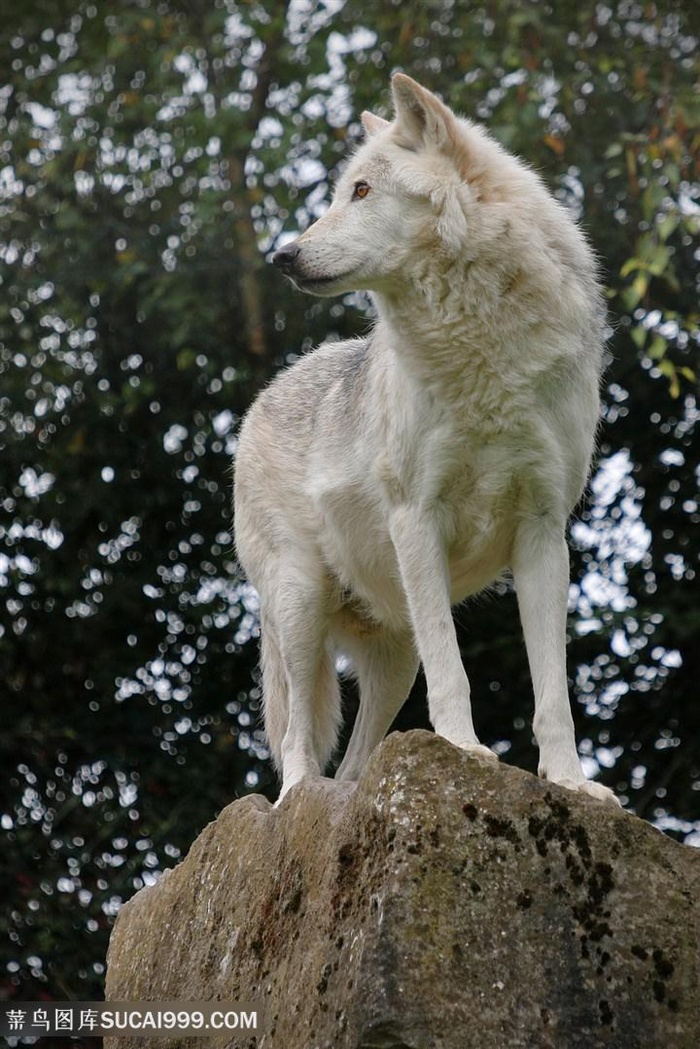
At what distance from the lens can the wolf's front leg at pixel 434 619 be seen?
4586mm

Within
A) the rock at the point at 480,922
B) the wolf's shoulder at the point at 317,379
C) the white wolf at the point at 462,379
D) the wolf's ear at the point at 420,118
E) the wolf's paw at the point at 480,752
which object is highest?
the wolf's ear at the point at 420,118

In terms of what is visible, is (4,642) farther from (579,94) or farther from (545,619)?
(545,619)

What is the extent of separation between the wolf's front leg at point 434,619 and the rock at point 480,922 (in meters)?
0.51

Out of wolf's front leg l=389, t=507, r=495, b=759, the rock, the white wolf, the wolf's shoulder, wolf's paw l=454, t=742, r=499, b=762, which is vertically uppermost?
the wolf's shoulder

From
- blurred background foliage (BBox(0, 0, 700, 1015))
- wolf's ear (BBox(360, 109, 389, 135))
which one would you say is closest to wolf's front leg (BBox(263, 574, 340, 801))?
wolf's ear (BBox(360, 109, 389, 135))

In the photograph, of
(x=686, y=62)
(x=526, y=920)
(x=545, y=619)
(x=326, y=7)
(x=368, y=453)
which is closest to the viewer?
(x=526, y=920)

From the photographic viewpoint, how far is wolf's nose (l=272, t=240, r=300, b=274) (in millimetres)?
4938

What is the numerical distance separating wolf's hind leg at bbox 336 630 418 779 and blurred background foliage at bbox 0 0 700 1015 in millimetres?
3783

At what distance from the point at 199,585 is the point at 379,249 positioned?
5806 mm

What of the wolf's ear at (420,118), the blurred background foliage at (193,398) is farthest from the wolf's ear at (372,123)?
the blurred background foliage at (193,398)

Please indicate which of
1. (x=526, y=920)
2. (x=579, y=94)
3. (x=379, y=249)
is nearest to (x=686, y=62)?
(x=579, y=94)

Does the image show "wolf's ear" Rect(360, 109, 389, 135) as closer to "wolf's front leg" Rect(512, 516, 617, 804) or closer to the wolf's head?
the wolf's head

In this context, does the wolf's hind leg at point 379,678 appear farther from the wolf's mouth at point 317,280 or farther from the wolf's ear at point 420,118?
the wolf's ear at point 420,118

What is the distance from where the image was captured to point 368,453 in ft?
17.5
